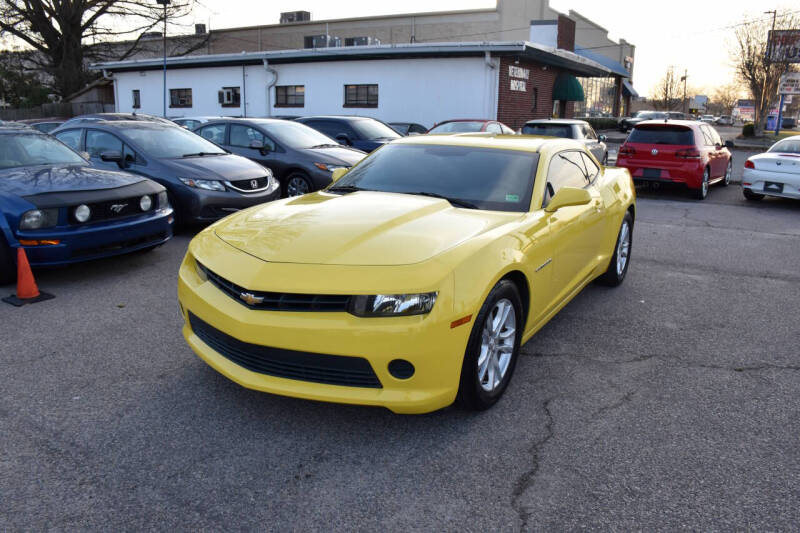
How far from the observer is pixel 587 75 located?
31578 millimetres

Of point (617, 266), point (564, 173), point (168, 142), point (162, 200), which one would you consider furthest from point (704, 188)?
point (162, 200)

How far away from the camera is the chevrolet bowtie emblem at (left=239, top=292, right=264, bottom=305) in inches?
121

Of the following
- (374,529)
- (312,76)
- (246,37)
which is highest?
(246,37)

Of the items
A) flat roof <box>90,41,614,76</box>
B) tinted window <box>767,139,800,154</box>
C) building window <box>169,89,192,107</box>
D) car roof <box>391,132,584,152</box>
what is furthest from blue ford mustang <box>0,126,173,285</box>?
building window <box>169,89,192,107</box>

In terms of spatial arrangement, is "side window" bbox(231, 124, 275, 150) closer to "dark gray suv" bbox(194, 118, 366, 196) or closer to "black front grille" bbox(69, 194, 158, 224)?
"dark gray suv" bbox(194, 118, 366, 196)

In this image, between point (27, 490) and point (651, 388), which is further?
point (651, 388)

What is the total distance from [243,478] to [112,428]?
0.91 meters

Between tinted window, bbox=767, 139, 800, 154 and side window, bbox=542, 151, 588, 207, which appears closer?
side window, bbox=542, 151, 588, 207

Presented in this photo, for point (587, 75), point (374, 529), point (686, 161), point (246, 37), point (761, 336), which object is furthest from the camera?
point (246, 37)

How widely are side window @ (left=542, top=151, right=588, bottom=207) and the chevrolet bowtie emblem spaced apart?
2.07 metres

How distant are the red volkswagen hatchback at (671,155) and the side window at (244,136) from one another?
7.66 m

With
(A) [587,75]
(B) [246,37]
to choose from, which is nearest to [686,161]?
(A) [587,75]

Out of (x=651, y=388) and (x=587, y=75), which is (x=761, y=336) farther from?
(x=587, y=75)

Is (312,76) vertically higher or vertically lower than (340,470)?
higher
